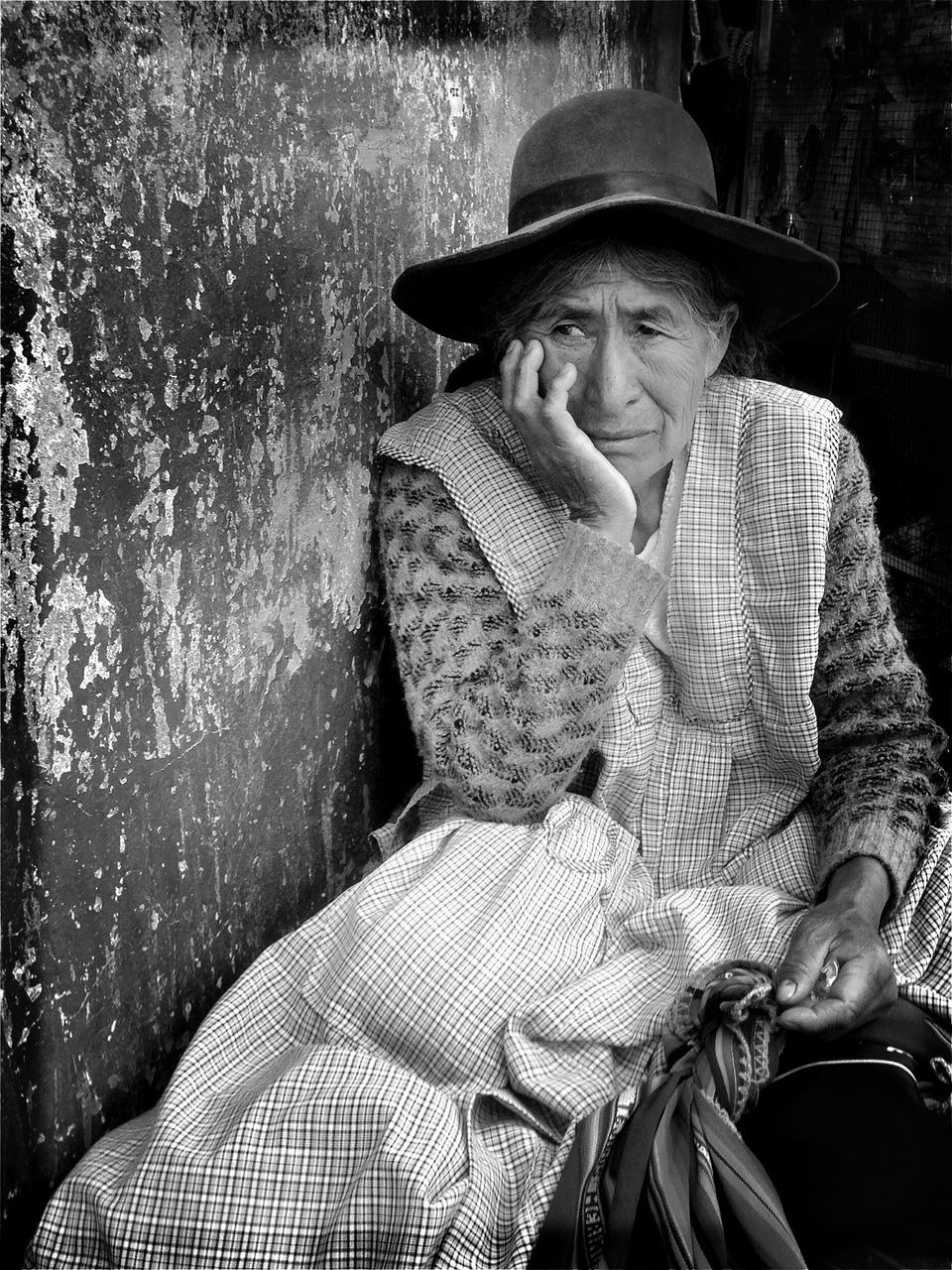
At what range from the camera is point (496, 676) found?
199 centimetres

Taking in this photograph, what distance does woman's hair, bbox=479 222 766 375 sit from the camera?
200 centimetres

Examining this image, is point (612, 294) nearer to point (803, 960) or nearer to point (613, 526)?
point (613, 526)

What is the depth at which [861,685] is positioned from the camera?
2.11 meters

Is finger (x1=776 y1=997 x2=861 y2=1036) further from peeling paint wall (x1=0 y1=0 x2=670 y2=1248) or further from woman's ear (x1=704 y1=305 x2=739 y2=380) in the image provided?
woman's ear (x1=704 y1=305 x2=739 y2=380)

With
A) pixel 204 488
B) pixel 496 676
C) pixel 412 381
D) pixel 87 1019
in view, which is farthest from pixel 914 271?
pixel 87 1019

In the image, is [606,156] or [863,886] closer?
[863,886]

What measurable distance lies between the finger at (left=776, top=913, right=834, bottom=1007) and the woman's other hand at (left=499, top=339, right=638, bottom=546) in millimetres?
707

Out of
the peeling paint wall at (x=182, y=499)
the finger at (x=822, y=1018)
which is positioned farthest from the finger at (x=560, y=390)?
the finger at (x=822, y=1018)

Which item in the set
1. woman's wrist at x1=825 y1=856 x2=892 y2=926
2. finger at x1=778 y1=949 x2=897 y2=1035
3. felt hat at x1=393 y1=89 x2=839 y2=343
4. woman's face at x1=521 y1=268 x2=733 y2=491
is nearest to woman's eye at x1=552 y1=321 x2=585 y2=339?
woman's face at x1=521 y1=268 x2=733 y2=491

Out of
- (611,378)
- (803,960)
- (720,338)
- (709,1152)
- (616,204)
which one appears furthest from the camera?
(720,338)

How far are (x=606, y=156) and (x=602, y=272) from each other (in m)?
0.21

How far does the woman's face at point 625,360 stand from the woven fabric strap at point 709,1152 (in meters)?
0.93

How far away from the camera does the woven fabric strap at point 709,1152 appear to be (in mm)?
1306

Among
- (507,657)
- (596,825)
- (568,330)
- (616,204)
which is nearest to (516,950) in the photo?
(596,825)
